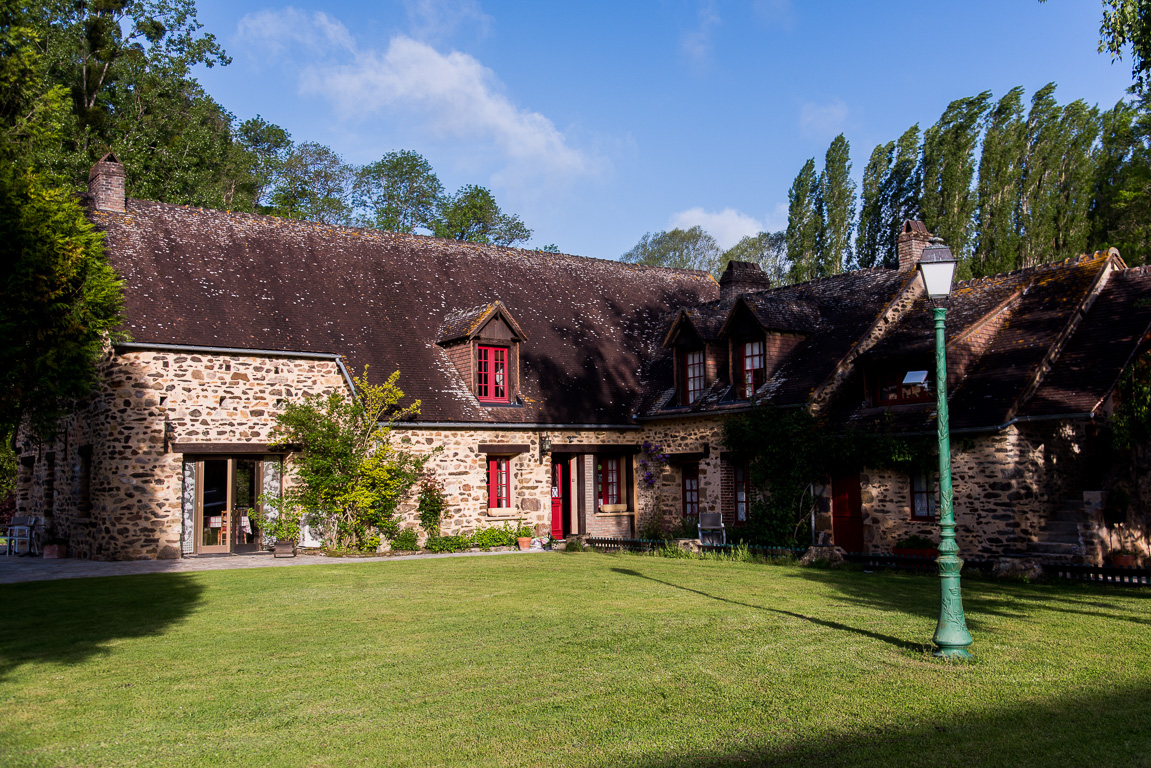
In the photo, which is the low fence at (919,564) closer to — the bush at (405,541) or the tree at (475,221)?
the bush at (405,541)

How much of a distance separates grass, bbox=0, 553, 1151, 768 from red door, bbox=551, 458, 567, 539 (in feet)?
33.3

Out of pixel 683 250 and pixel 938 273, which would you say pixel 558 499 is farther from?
pixel 683 250

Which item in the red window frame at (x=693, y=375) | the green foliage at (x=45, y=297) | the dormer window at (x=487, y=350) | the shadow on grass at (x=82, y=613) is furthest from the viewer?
Answer: the red window frame at (x=693, y=375)

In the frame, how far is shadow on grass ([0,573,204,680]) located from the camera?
325 inches

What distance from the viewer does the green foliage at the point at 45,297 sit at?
1171 centimetres

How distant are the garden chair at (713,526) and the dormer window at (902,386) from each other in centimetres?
403

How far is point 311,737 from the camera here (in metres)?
5.44

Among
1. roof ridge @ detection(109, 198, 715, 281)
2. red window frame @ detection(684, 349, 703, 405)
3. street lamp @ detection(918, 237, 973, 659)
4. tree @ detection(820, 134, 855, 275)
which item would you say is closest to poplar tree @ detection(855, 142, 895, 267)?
tree @ detection(820, 134, 855, 275)

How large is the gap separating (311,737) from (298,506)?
43.6 ft

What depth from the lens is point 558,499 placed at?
22.0 meters

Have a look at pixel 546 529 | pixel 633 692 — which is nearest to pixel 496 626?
pixel 633 692

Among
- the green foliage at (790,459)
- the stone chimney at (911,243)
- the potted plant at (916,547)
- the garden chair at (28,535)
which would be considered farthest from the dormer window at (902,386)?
the garden chair at (28,535)

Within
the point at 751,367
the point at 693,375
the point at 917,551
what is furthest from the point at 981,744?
the point at 693,375

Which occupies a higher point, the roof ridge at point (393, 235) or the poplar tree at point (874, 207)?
the poplar tree at point (874, 207)
